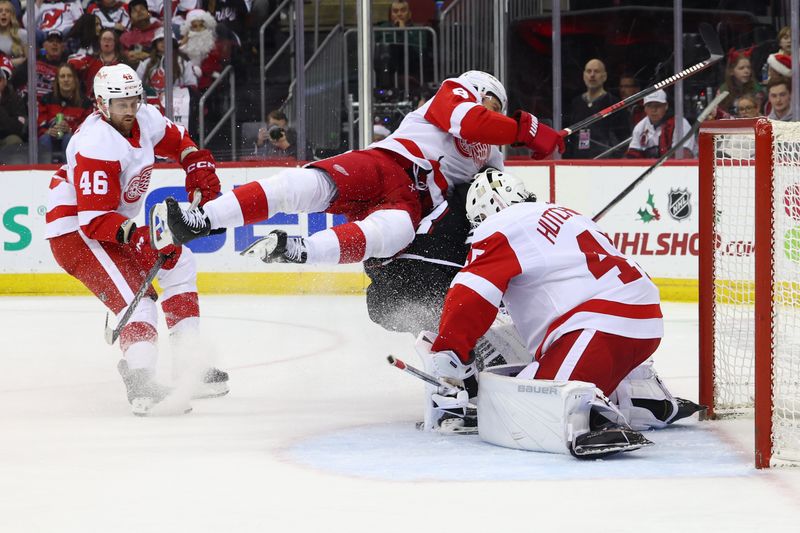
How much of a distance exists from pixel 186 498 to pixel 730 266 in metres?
2.09

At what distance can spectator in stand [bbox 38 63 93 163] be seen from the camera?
782 centimetres

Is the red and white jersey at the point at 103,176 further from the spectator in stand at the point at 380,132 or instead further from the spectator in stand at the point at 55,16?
the spectator in stand at the point at 55,16

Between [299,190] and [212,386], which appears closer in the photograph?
[299,190]

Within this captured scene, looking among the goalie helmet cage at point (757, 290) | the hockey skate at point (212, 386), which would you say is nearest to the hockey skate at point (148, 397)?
the hockey skate at point (212, 386)

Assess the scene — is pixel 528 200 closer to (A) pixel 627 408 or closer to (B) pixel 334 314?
(A) pixel 627 408

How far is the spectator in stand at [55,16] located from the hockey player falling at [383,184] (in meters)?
4.34

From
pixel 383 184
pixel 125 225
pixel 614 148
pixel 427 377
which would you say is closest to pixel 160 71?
pixel 614 148

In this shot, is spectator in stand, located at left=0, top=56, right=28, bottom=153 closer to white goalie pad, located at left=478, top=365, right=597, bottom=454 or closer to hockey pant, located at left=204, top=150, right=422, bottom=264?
hockey pant, located at left=204, top=150, right=422, bottom=264

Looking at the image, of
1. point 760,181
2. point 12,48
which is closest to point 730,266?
point 760,181

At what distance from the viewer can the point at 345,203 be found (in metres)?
4.11

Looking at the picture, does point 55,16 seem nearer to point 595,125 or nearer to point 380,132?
point 380,132

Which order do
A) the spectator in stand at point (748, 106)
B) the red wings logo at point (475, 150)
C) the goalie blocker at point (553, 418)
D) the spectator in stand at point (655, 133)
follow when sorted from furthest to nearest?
the spectator in stand at point (655, 133), the spectator in stand at point (748, 106), the red wings logo at point (475, 150), the goalie blocker at point (553, 418)

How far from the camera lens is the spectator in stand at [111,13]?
804cm

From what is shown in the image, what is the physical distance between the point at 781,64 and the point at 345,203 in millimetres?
3917
